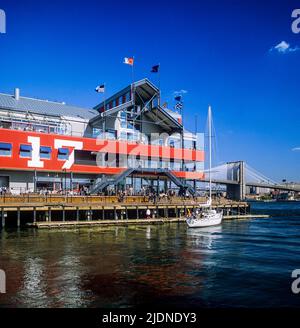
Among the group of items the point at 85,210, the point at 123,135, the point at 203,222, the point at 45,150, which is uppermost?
the point at 123,135

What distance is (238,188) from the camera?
164500 millimetres

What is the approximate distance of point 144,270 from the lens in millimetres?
26953

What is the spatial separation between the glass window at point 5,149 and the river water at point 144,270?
50.9ft

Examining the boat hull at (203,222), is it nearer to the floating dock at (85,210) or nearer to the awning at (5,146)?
the floating dock at (85,210)

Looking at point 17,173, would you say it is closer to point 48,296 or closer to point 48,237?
point 48,237

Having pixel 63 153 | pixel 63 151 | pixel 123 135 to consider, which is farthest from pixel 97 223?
pixel 123 135

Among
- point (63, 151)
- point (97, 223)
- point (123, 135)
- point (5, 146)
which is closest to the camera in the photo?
point (97, 223)

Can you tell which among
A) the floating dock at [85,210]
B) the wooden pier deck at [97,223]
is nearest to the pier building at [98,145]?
the floating dock at [85,210]

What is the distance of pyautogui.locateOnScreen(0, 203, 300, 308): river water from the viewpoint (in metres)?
20.5

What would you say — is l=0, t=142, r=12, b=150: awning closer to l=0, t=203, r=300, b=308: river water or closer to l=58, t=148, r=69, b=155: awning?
l=58, t=148, r=69, b=155: awning

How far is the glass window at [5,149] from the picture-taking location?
5709 centimetres

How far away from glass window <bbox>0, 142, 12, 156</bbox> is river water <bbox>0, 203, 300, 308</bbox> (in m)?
15.5

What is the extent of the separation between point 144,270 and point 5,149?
37037mm

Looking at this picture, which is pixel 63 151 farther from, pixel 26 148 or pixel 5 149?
pixel 5 149
